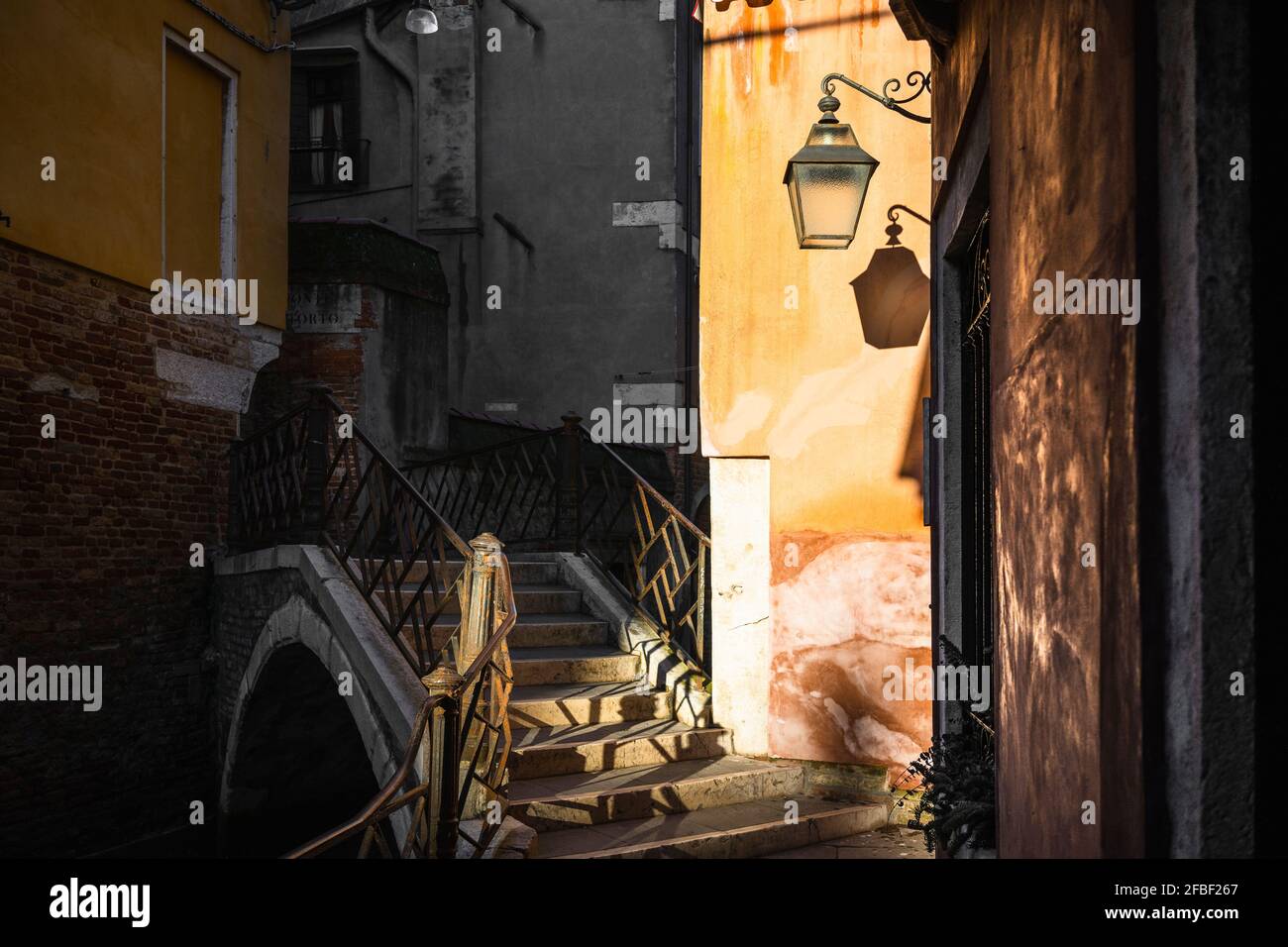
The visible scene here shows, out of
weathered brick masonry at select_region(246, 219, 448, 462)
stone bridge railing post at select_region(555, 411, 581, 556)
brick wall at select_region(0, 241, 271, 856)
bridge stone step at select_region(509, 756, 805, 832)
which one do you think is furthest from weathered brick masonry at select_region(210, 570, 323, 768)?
bridge stone step at select_region(509, 756, 805, 832)

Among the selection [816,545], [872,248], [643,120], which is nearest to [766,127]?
[872,248]

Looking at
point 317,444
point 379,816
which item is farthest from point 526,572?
point 379,816

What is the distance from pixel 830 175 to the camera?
205 inches

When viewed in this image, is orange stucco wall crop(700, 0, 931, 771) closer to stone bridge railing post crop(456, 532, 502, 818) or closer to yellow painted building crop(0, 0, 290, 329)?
stone bridge railing post crop(456, 532, 502, 818)

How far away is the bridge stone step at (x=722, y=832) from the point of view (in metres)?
5.80

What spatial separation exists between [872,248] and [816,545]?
193cm

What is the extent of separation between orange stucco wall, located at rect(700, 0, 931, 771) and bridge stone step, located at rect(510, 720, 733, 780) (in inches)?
22.0

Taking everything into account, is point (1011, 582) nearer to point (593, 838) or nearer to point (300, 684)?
point (593, 838)

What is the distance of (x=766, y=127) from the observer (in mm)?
7285

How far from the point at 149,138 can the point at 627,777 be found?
23.2 ft

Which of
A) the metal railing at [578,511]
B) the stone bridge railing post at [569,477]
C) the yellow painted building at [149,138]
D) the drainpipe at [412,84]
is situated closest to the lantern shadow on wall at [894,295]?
the metal railing at [578,511]

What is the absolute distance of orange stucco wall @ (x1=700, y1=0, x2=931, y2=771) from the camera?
6.72 m

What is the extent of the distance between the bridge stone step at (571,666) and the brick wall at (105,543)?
3.75 meters

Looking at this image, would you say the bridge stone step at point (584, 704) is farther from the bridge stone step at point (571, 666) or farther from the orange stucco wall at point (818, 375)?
the orange stucco wall at point (818, 375)
